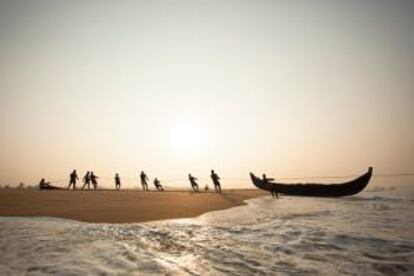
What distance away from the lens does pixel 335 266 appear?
21.1 ft

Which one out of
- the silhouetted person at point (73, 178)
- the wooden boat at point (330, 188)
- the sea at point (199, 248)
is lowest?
the sea at point (199, 248)

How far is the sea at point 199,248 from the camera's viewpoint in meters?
6.00

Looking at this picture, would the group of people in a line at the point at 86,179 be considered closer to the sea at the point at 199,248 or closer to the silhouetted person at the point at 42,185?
the silhouetted person at the point at 42,185

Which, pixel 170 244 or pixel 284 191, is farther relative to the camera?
pixel 284 191

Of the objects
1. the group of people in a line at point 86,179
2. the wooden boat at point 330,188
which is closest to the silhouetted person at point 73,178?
the group of people in a line at point 86,179

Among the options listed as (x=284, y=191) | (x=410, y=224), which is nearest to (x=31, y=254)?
(x=410, y=224)

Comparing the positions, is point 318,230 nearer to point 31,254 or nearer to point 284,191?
point 31,254

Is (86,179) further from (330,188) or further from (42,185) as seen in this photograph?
(330,188)

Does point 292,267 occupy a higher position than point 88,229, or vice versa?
point 88,229

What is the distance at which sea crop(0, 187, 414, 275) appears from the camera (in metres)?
6.00

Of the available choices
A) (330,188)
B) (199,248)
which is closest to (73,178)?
(330,188)

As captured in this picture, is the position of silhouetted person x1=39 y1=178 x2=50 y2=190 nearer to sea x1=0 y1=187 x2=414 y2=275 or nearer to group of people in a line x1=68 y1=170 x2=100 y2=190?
group of people in a line x1=68 y1=170 x2=100 y2=190

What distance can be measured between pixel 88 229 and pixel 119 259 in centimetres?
329

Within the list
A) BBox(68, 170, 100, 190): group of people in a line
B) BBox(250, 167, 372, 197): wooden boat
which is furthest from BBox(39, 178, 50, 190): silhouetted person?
BBox(250, 167, 372, 197): wooden boat
